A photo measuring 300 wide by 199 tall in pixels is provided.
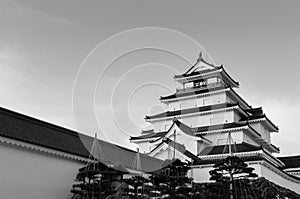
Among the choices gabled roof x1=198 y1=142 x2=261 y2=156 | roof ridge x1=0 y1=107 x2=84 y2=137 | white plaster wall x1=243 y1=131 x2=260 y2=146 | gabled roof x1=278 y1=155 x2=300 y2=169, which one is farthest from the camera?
gabled roof x1=278 y1=155 x2=300 y2=169

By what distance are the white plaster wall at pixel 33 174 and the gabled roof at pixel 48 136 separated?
0.35 meters

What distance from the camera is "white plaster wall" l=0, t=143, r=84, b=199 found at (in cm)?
1005

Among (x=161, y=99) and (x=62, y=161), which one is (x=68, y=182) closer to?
(x=62, y=161)

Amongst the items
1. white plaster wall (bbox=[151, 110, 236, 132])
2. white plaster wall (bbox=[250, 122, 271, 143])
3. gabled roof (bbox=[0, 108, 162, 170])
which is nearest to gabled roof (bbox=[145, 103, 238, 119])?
white plaster wall (bbox=[151, 110, 236, 132])

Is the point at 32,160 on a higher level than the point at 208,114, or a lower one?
lower

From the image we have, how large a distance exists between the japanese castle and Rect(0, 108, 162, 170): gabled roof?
4.15 metres

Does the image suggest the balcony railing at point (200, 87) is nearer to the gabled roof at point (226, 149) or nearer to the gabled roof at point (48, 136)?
the gabled roof at point (226, 149)

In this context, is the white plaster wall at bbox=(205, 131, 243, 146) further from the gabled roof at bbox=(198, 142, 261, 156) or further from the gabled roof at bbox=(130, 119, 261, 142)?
the gabled roof at bbox=(198, 142, 261, 156)

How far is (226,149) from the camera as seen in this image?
1975 centimetres

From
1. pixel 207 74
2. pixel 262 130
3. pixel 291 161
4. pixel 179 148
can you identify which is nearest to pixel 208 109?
pixel 207 74

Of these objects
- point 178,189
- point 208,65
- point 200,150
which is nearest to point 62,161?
point 178,189

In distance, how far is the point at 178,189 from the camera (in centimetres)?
1195

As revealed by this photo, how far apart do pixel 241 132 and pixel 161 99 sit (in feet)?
20.5

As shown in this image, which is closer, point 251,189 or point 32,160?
point 32,160
